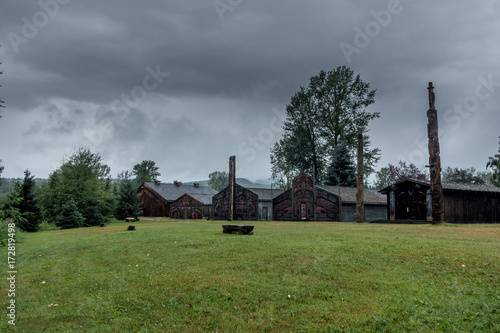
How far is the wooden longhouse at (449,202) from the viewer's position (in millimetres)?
31844

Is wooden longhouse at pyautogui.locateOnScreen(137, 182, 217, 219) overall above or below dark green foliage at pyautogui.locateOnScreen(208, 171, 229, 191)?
below

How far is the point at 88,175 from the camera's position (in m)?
44.2

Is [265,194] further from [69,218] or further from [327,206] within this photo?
[69,218]

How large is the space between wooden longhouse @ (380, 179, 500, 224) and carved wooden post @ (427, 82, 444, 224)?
4.20 meters

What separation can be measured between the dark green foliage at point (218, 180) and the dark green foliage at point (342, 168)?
329 ft

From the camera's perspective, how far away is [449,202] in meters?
32.1

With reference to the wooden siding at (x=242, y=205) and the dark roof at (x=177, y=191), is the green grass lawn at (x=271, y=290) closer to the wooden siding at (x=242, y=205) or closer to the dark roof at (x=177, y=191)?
the wooden siding at (x=242, y=205)

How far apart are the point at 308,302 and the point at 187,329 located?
2866 mm

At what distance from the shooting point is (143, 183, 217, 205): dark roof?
6055 cm

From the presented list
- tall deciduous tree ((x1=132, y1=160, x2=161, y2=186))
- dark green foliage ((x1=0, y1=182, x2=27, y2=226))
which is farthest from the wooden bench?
tall deciduous tree ((x1=132, y1=160, x2=161, y2=186))

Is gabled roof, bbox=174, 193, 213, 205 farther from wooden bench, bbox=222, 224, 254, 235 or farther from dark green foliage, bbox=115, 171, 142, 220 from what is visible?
wooden bench, bbox=222, 224, 254, 235

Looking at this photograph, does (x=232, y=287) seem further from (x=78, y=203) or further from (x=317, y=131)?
(x=317, y=131)

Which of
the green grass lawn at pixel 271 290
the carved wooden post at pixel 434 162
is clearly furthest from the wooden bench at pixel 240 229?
the carved wooden post at pixel 434 162

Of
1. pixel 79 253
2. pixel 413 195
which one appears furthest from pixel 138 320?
pixel 413 195
